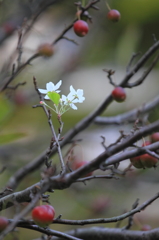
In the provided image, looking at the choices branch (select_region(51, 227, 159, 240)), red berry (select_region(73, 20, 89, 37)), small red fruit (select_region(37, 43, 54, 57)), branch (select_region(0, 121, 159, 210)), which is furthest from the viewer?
small red fruit (select_region(37, 43, 54, 57))

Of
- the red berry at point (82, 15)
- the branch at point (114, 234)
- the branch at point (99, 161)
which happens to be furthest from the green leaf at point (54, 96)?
the red berry at point (82, 15)

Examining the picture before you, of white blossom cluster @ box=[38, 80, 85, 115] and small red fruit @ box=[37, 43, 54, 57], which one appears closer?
white blossom cluster @ box=[38, 80, 85, 115]

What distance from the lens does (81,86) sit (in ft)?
9.61

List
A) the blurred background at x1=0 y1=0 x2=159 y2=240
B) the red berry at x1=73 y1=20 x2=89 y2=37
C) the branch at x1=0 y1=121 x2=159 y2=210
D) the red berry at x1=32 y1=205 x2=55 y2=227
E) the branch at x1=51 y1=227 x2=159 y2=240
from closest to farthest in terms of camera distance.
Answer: the branch at x1=0 y1=121 x2=159 y2=210 < the red berry at x1=32 y1=205 x2=55 y2=227 < the branch at x1=51 y1=227 x2=159 y2=240 < the red berry at x1=73 y1=20 x2=89 y2=37 < the blurred background at x1=0 y1=0 x2=159 y2=240

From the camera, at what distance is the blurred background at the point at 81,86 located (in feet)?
6.04

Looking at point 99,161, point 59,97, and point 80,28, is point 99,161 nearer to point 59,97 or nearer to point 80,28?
point 59,97

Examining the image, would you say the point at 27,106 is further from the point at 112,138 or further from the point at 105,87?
the point at 105,87

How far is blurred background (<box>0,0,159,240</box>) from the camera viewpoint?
184cm

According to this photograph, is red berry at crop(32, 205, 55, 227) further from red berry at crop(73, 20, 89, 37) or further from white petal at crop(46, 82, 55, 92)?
red berry at crop(73, 20, 89, 37)

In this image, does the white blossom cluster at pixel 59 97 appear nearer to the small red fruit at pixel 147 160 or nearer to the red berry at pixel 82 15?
the small red fruit at pixel 147 160

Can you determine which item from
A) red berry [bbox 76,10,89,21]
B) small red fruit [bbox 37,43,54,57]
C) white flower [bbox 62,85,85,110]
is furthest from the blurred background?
white flower [bbox 62,85,85,110]

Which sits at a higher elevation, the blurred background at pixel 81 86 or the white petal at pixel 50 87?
the white petal at pixel 50 87

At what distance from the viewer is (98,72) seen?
118 inches

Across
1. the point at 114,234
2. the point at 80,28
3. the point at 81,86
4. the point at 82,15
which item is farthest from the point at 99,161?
the point at 81,86
